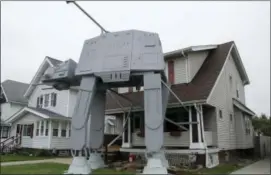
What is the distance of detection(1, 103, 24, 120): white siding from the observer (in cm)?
3086

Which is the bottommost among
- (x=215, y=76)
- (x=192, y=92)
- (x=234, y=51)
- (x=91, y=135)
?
(x=91, y=135)

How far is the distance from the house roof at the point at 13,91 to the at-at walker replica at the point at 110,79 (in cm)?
2031

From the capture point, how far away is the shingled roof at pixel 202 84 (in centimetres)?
1531

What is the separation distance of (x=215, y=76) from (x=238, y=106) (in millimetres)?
4657

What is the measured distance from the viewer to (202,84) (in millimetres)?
16359

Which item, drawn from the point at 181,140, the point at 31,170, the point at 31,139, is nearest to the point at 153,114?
the point at 181,140

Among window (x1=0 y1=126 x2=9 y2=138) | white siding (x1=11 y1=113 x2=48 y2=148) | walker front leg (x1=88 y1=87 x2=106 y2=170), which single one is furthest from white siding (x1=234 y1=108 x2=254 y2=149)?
window (x1=0 y1=126 x2=9 y2=138)

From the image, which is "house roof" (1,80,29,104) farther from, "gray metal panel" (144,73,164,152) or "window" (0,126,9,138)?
"gray metal panel" (144,73,164,152)

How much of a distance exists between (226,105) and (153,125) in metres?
9.23

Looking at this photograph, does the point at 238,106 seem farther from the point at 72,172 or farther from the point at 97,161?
the point at 72,172

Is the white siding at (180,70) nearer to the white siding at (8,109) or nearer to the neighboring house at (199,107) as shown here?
the neighboring house at (199,107)

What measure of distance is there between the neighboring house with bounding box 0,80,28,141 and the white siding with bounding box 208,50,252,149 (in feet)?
73.4

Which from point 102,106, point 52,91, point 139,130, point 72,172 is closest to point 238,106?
point 139,130

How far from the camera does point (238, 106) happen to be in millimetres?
20125
